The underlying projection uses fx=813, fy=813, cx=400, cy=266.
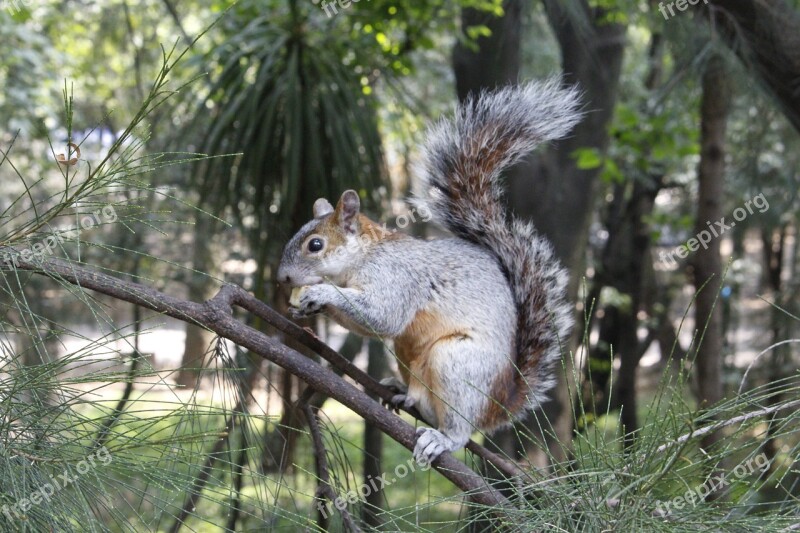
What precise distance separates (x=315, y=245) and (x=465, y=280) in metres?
0.34

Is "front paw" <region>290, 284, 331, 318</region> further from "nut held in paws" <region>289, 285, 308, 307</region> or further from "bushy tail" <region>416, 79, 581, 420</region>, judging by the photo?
"bushy tail" <region>416, 79, 581, 420</region>

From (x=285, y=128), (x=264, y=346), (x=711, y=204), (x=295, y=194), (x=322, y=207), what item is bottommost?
(x=264, y=346)

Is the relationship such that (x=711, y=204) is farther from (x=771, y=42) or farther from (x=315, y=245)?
(x=315, y=245)

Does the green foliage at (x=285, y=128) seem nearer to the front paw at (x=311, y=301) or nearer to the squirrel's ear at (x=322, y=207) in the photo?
the squirrel's ear at (x=322, y=207)

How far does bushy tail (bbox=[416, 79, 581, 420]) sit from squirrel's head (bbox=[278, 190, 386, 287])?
174 mm

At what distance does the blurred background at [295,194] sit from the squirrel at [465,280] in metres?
0.16

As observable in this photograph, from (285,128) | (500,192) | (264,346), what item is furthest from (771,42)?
(264,346)

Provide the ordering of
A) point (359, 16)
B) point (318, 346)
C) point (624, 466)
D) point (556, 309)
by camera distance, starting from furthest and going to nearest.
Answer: point (359, 16) < point (556, 309) < point (318, 346) < point (624, 466)

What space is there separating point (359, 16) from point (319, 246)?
1.71 m

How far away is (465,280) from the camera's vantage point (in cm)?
177

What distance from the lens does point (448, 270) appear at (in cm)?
180

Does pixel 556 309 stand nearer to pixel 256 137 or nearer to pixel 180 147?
pixel 256 137

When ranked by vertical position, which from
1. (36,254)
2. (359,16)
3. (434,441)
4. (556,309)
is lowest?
(434,441)

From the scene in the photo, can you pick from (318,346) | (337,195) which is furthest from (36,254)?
(337,195)
